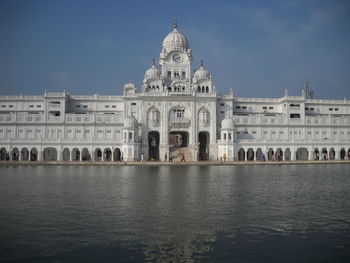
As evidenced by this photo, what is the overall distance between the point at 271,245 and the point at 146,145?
60.6m

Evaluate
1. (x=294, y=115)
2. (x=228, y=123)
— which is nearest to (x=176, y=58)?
(x=228, y=123)

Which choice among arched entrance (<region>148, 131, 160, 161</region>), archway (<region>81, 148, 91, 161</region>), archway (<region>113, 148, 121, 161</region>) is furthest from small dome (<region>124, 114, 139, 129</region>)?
→ archway (<region>81, 148, 91, 161</region>)

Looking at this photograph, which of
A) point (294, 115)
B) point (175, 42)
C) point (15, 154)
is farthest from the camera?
point (175, 42)

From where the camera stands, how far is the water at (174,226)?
38.0 ft

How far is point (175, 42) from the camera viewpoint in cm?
8425

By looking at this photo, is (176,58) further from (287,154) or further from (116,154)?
(287,154)

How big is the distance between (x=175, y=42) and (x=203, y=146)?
2495 cm

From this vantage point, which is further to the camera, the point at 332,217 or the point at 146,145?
the point at 146,145

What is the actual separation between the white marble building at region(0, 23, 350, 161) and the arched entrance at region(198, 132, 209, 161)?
0.70ft

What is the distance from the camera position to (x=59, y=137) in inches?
2931

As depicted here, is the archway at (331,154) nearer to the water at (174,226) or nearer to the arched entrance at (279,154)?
the arched entrance at (279,154)

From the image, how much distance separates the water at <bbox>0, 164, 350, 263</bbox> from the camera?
11.6 m

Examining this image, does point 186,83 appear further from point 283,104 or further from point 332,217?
point 332,217

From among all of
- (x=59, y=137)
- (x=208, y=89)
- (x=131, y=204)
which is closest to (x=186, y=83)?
(x=208, y=89)
